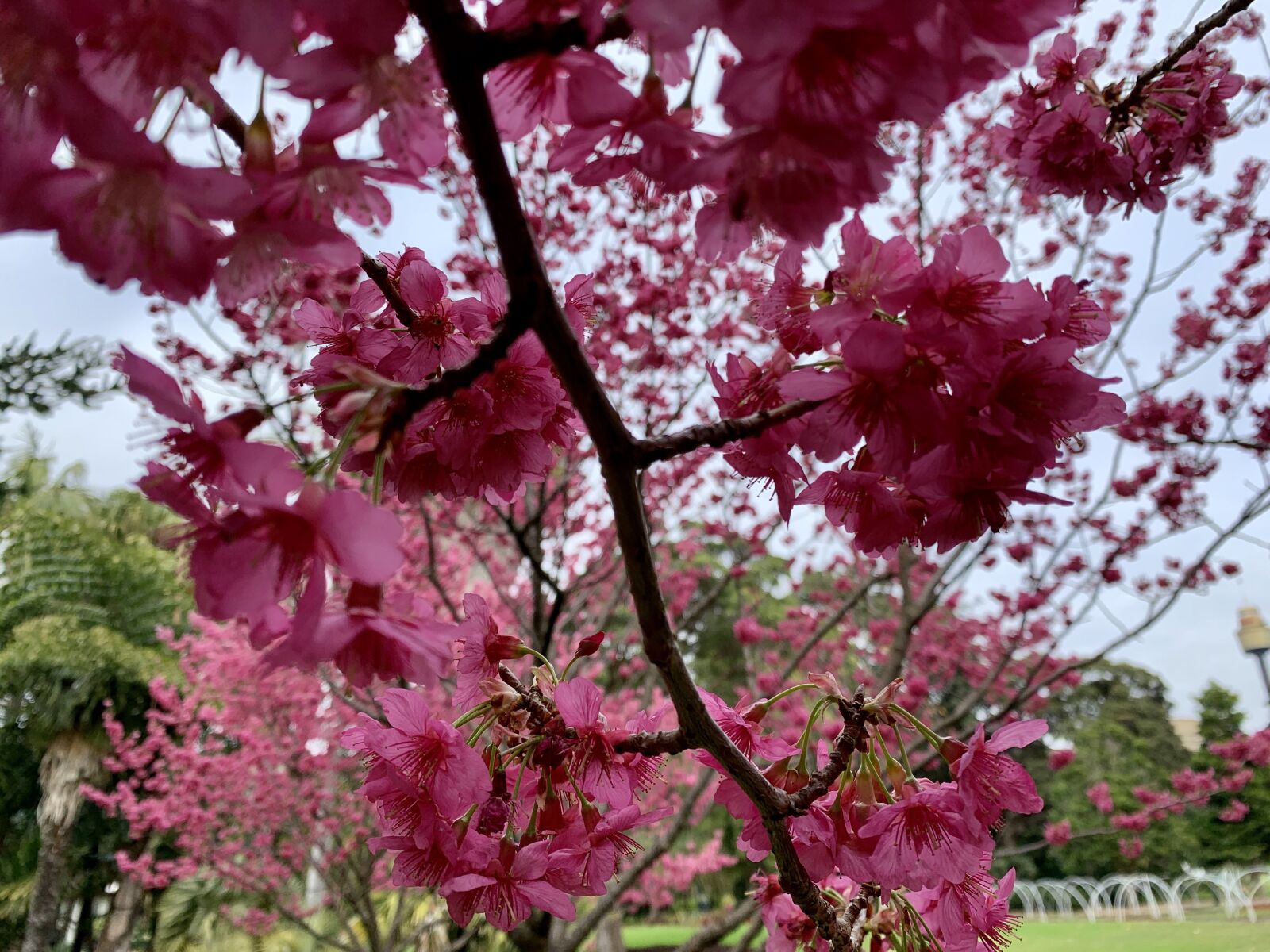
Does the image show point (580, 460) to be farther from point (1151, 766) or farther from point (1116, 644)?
point (1151, 766)

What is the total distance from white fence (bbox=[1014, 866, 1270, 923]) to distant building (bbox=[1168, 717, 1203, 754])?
4.19 m

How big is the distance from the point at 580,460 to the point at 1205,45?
331cm

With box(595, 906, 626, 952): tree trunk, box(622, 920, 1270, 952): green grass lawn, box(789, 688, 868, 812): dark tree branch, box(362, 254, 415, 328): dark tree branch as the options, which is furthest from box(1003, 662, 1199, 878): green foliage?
box(362, 254, 415, 328): dark tree branch

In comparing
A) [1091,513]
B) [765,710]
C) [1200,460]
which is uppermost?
[1200,460]

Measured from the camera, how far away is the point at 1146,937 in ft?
16.3

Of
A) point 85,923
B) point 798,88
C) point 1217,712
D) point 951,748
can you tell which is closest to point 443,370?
point 798,88

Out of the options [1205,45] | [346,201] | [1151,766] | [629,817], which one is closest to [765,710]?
[629,817]

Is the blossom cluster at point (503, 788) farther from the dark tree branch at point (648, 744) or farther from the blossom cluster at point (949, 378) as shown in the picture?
the blossom cluster at point (949, 378)

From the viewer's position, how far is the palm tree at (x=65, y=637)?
7.55 m

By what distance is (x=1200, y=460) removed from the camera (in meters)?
4.40

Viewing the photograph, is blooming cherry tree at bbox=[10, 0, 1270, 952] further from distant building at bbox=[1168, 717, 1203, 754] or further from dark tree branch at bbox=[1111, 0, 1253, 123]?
distant building at bbox=[1168, 717, 1203, 754]

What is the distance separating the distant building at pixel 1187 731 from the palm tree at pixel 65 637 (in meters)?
15.2

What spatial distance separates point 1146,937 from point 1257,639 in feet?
7.62

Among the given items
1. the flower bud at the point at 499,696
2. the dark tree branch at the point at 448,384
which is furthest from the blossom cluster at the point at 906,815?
the dark tree branch at the point at 448,384
